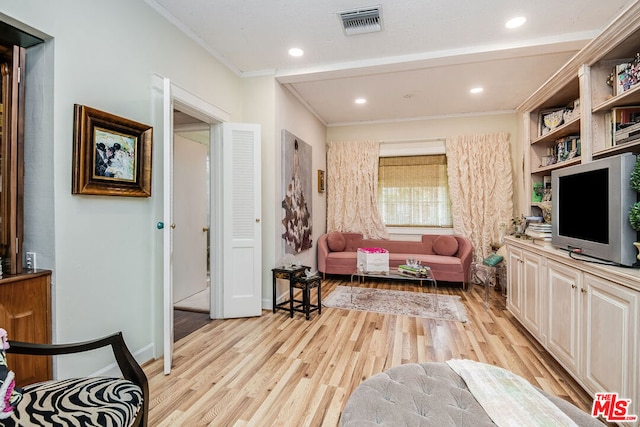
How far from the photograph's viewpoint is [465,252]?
4.55 meters

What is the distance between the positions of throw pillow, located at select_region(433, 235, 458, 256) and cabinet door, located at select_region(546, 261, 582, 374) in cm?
250

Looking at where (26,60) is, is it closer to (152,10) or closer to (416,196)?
(152,10)

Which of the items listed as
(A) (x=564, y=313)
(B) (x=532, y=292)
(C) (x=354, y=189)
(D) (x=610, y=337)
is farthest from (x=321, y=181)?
(D) (x=610, y=337)

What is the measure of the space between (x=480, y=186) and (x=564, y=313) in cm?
315

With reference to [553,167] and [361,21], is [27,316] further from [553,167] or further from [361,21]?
[553,167]

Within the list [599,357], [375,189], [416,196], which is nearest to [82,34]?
[599,357]

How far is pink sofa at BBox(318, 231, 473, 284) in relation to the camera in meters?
4.46

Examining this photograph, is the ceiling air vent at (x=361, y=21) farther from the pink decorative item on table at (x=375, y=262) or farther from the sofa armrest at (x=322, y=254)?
the sofa armrest at (x=322, y=254)

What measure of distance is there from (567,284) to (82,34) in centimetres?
350

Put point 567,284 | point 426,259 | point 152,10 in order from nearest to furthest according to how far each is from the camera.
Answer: point 567,284 → point 152,10 → point 426,259

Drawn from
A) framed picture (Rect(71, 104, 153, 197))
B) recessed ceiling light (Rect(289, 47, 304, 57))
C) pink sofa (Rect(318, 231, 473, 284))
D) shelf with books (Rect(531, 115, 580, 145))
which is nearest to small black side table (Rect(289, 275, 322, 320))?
pink sofa (Rect(318, 231, 473, 284))

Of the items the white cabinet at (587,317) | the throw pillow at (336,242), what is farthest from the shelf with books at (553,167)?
the throw pillow at (336,242)

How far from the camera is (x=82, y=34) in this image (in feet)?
5.87

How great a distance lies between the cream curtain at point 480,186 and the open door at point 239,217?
344 cm
